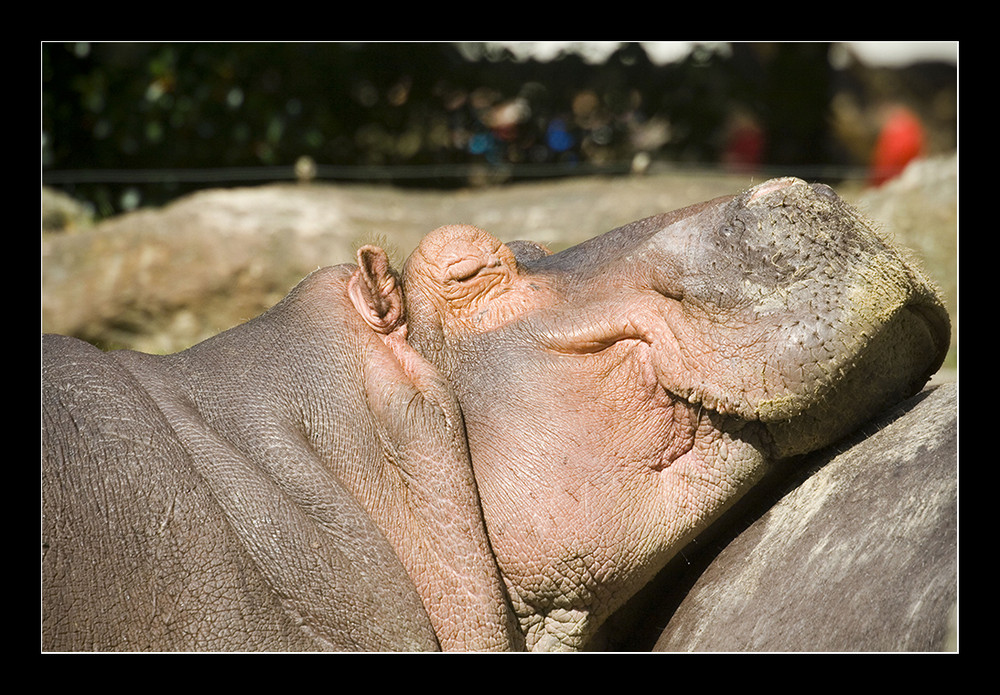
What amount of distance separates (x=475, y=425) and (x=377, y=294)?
1.53 feet

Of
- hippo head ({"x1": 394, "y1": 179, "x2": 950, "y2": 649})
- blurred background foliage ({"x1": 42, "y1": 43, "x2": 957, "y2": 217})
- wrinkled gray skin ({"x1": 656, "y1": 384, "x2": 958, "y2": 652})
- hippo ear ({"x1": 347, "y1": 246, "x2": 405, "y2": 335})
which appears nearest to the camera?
wrinkled gray skin ({"x1": 656, "y1": 384, "x2": 958, "y2": 652})

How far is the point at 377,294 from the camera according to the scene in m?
2.87

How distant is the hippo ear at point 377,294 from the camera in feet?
9.37

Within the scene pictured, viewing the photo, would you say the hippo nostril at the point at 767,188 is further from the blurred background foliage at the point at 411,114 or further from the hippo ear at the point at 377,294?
the blurred background foliage at the point at 411,114

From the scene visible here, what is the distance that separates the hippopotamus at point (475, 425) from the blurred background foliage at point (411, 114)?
20.2ft

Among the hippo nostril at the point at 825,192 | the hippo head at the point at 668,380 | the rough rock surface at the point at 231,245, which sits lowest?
the hippo head at the point at 668,380

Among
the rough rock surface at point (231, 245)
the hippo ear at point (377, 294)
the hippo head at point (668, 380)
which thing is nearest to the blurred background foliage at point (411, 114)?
the rough rock surface at point (231, 245)

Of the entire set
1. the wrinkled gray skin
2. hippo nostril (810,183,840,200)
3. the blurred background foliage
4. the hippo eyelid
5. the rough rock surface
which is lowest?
the wrinkled gray skin

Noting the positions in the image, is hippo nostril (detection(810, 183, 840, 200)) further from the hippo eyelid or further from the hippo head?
the hippo eyelid

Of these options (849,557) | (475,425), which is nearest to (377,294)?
(475,425)

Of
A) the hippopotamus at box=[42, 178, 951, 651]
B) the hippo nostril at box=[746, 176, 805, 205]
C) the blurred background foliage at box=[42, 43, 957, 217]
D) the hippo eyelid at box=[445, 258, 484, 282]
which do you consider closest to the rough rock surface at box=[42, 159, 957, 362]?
the blurred background foliage at box=[42, 43, 957, 217]

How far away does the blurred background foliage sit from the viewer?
28.7 ft

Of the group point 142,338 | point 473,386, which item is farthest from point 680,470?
point 142,338

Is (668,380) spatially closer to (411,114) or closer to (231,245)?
(231,245)
